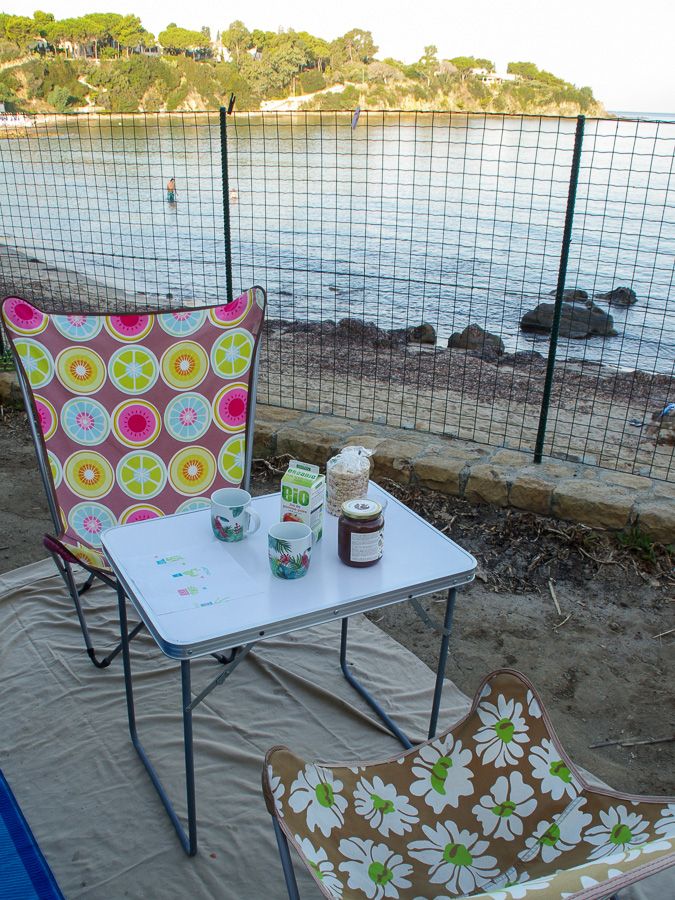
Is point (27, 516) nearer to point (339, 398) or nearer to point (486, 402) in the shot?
point (339, 398)

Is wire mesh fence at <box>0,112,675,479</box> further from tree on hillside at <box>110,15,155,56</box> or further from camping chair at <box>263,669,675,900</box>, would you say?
tree on hillside at <box>110,15,155,56</box>

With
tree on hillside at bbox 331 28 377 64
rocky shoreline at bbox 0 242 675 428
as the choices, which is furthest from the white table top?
tree on hillside at bbox 331 28 377 64

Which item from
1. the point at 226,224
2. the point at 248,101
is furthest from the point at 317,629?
the point at 248,101

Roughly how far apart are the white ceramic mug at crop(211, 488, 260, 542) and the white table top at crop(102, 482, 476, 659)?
3 centimetres

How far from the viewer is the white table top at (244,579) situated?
1602 millimetres

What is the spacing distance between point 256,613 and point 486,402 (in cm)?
347

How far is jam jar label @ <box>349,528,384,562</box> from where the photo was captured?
1791mm

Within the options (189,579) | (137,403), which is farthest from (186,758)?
(137,403)

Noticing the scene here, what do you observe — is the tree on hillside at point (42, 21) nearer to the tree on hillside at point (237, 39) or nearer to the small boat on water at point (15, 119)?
the tree on hillside at point (237, 39)

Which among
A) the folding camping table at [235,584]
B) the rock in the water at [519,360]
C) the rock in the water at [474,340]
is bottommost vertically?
the rock in the water at [474,340]

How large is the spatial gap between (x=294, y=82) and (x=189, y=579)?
53.8 feet

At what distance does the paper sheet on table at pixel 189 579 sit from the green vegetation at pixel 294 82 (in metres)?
4.64

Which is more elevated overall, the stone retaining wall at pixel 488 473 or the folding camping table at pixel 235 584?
the folding camping table at pixel 235 584

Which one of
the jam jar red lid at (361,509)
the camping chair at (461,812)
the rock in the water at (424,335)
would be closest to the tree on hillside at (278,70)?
the rock in the water at (424,335)
